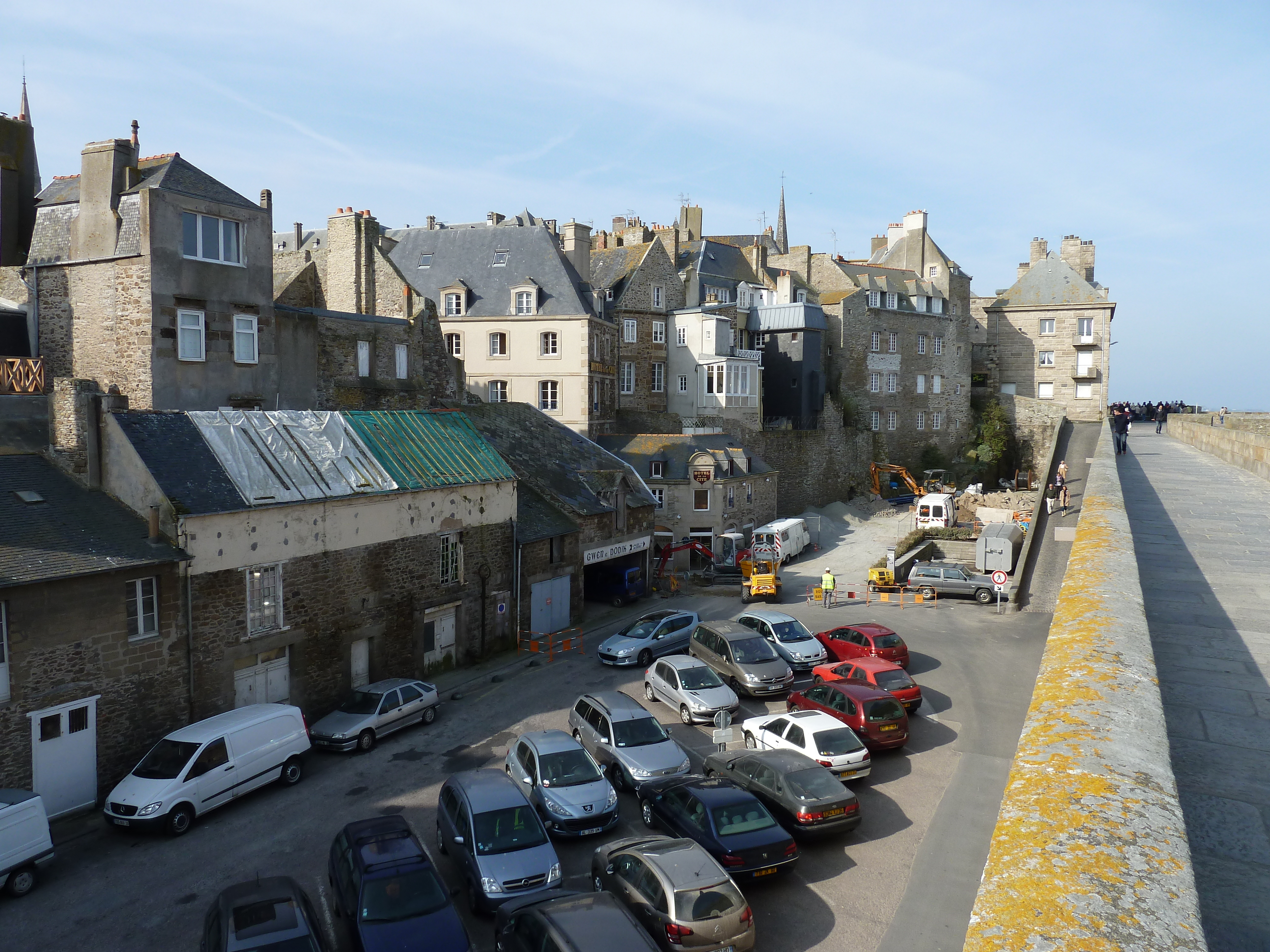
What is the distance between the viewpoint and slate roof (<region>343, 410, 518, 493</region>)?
23.5 meters

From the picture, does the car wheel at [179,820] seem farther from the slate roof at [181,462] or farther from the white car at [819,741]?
the white car at [819,741]

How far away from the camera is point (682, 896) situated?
1112cm

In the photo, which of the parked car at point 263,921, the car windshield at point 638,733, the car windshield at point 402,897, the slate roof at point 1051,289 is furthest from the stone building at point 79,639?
the slate roof at point 1051,289

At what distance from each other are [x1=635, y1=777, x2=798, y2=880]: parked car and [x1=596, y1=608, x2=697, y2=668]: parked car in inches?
393

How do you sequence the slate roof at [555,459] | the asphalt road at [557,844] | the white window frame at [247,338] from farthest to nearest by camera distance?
the slate roof at [555,459] < the white window frame at [247,338] < the asphalt road at [557,844]

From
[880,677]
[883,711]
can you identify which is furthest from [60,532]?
[880,677]

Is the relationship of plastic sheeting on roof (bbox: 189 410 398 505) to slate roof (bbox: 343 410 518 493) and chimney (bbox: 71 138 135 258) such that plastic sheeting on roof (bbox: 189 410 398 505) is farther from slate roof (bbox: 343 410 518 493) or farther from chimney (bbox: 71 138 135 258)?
chimney (bbox: 71 138 135 258)

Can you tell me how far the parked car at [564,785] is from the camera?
14578 millimetres

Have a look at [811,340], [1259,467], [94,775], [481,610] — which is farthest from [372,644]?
[811,340]

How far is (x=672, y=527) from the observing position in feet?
137

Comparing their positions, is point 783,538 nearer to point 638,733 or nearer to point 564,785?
point 638,733

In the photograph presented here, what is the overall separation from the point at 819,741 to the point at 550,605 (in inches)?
542

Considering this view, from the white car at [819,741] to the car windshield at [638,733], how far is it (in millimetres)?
2150

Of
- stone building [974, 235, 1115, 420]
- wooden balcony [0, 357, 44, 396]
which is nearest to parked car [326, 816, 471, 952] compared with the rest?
wooden balcony [0, 357, 44, 396]
